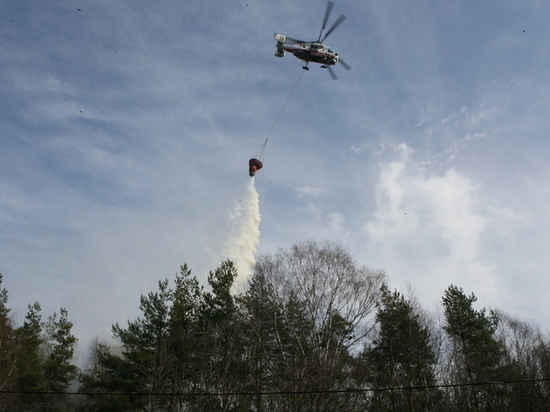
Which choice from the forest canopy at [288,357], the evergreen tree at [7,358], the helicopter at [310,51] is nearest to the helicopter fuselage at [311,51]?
the helicopter at [310,51]

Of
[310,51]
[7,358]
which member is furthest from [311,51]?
[7,358]

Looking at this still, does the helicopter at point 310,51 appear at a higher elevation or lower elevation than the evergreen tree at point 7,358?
higher

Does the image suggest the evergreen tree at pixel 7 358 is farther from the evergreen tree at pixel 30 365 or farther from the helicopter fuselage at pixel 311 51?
the helicopter fuselage at pixel 311 51

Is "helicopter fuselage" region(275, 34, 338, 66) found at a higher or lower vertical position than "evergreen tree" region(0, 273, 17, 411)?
higher

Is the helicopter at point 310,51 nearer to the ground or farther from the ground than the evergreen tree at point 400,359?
farther from the ground

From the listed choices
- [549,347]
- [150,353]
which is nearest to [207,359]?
[150,353]

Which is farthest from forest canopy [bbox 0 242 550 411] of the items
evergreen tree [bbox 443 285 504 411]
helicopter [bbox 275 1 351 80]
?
helicopter [bbox 275 1 351 80]

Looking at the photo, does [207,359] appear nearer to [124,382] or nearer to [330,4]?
[124,382]

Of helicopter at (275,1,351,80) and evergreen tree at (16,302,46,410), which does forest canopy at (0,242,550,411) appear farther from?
helicopter at (275,1,351,80)

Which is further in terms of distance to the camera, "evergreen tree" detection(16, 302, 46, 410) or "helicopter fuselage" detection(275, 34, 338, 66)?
"evergreen tree" detection(16, 302, 46, 410)

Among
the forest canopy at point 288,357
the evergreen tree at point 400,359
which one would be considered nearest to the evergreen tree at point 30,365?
the forest canopy at point 288,357

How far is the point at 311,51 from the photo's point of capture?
2464 cm

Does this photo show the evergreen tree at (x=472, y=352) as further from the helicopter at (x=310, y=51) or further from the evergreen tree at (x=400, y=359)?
the helicopter at (x=310, y=51)

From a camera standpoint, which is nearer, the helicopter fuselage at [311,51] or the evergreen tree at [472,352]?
the helicopter fuselage at [311,51]
